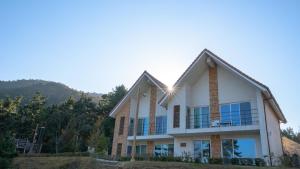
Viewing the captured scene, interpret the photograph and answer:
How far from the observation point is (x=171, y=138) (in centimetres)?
2377

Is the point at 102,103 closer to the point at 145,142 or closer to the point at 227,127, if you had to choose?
the point at 145,142

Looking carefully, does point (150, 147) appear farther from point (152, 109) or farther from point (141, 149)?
point (152, 109)

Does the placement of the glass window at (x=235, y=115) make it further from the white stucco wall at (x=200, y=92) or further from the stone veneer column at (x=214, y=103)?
the white stucco wall at (x=200, y=92)

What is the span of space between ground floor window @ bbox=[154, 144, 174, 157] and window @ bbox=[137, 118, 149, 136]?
1.94m

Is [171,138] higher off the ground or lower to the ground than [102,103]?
lower

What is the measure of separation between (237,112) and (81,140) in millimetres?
28498

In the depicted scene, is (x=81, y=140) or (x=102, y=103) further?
(x=102, y=103)

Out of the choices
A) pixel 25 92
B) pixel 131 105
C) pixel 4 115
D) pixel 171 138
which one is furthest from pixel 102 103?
pixel 25 92

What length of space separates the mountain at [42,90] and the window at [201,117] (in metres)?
75.5

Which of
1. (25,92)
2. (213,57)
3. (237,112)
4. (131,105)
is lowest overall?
(237,112)

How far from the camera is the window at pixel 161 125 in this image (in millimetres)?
25031

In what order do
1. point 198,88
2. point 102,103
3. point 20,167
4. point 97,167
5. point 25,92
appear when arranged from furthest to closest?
point 25,92 < point 102,103 < point 198,88 < point 20,167 < point 97,167

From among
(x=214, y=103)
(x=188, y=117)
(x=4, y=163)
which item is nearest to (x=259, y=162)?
(x=214, y=103)

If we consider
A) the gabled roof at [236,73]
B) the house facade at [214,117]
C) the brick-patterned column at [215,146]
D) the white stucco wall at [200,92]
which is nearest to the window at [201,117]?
the house facade at [214,117]
